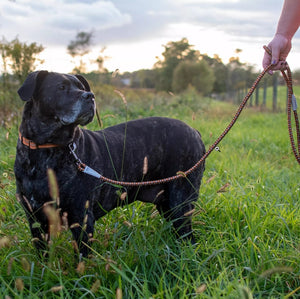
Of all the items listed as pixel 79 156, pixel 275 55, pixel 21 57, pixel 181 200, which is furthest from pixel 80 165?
pixel 21 57

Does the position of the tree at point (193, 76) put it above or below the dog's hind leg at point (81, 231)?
above

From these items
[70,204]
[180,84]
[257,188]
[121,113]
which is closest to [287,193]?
[257,188]

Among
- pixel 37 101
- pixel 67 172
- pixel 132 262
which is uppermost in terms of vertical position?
pixel 37 101

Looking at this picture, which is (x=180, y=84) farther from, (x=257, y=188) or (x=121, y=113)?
(x=257, y=188)

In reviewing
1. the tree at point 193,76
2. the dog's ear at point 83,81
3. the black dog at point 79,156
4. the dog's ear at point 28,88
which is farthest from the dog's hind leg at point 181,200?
the tree at point 193,76

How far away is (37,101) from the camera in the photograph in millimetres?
2273

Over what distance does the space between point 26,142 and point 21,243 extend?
0.82 meters

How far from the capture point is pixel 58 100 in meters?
2.25

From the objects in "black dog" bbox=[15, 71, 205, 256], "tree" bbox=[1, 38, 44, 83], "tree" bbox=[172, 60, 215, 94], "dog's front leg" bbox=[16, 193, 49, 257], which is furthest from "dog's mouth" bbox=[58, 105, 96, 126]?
"tree" bbox=[172, 60, 215, 94]

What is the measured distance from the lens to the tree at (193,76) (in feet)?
85.5

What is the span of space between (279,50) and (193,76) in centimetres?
2556

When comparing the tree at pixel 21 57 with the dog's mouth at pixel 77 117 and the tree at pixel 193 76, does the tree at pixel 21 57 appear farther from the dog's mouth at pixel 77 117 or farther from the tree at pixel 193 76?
the tree at pixel 193 76

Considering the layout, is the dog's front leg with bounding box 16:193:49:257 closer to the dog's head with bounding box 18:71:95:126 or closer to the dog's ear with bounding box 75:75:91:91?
the dog's head with bounding box 18:71:95:126

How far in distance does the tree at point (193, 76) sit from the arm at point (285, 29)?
76.6 feet
